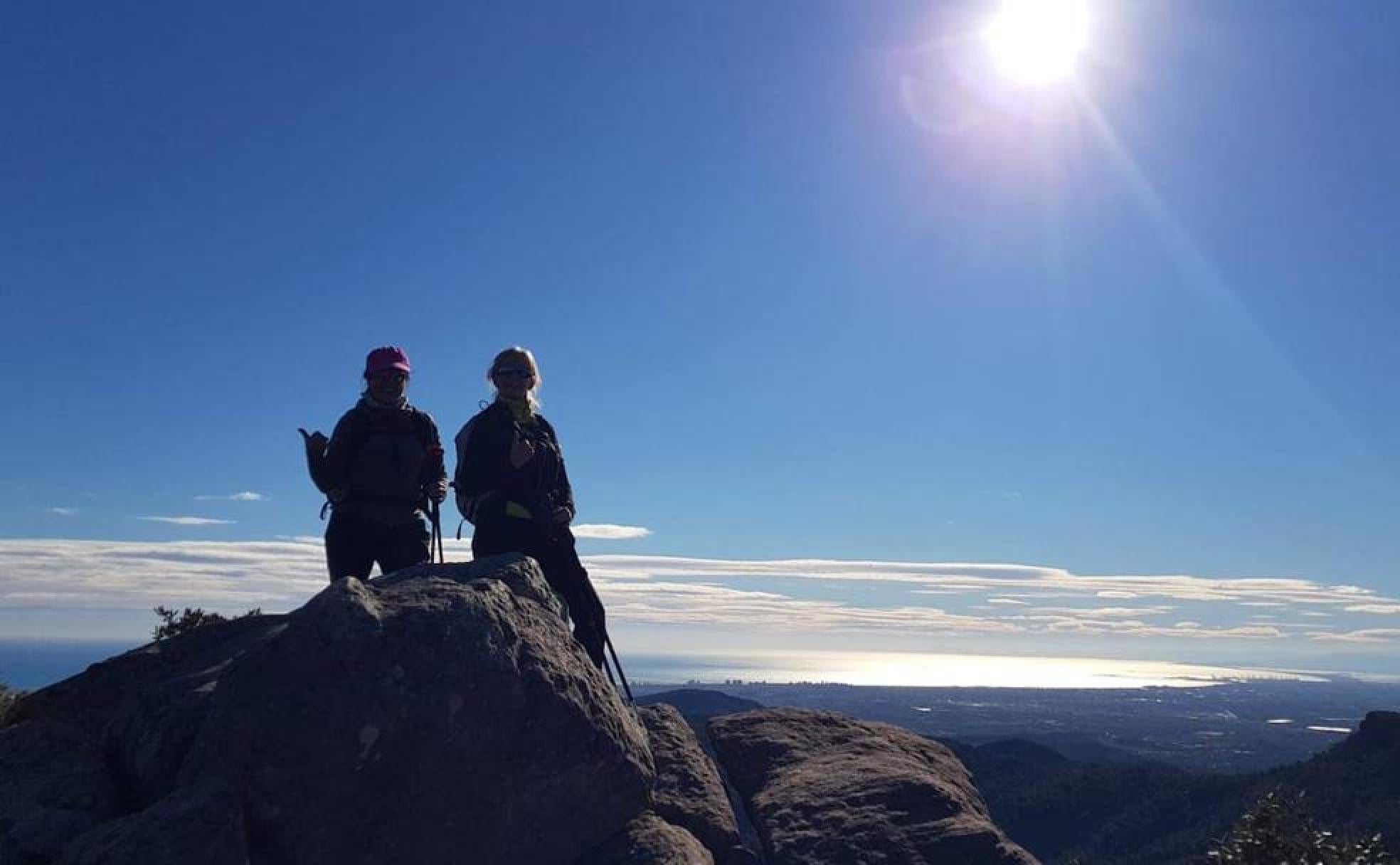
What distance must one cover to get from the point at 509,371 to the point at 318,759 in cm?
482

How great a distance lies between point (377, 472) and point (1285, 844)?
1235 cm

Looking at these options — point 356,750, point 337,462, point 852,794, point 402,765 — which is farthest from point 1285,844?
point 337,462

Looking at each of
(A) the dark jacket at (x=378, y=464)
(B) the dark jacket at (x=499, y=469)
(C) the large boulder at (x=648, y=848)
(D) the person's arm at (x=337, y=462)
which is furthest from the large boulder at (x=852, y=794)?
(D) the person's arm at (x=337, y=462)

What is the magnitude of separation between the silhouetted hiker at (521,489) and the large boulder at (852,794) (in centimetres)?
218

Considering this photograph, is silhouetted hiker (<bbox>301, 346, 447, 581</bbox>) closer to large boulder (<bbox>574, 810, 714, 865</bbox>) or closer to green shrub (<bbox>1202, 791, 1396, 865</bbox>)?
large boulder (<bbox>574, 810, 714, 865</bbox>)

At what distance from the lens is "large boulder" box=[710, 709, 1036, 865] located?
8.94 metres

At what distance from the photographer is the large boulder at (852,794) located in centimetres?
894

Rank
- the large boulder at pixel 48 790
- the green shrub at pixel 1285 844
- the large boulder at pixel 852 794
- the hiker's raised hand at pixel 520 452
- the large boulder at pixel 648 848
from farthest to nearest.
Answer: the green shrub at pixel 1285 844 → the hiker's raised hand at pixel 520 452 → the large boulder at pixel 852 794 → the large boulder at pixel 648 848 → the large boulder at pixel 48 790

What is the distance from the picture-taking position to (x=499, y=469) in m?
10.6

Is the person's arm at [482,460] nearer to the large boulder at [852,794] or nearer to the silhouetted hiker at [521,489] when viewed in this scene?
the silhouetted hiker at [521,489]

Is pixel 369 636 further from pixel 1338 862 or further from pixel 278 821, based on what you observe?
pixel 1338 862

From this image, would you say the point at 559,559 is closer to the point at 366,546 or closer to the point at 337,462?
the point at 366,546

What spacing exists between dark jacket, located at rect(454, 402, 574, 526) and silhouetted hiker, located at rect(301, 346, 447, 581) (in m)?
0.33

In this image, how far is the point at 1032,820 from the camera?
99.1 m
